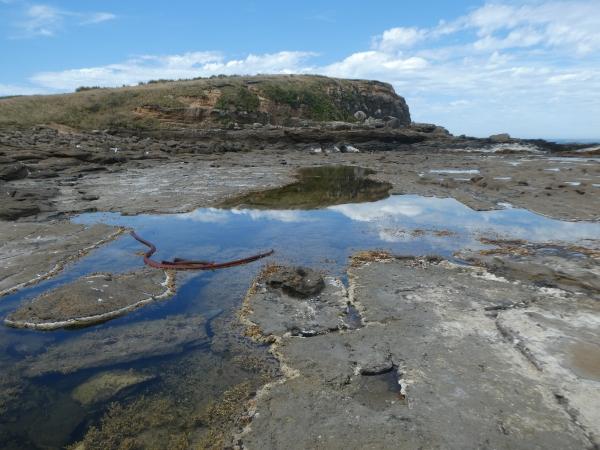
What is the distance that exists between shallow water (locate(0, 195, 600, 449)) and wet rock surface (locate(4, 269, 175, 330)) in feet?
0.71

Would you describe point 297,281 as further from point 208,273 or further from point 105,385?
point 105,385

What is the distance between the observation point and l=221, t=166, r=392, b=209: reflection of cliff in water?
15.8m

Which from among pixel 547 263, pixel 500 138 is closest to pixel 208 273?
pixel 547 263

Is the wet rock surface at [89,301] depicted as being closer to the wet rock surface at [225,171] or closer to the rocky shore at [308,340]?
the rocky shore at [308,340]

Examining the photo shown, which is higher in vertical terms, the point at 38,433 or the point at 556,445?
the point at 556,445

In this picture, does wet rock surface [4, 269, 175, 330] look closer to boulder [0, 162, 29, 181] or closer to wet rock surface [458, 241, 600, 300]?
wet rock surface [458, 241, 600, 300]

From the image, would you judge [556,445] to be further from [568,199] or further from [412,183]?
[412,183]

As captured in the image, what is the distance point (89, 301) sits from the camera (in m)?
6.64

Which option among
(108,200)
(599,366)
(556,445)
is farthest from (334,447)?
(108,200)

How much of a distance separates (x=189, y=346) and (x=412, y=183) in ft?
54.7

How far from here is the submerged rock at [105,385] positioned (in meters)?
4.61

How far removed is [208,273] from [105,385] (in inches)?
148

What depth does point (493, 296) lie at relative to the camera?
6840 millimetres

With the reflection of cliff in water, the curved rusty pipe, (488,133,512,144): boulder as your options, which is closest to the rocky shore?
the curved rusty pipe
